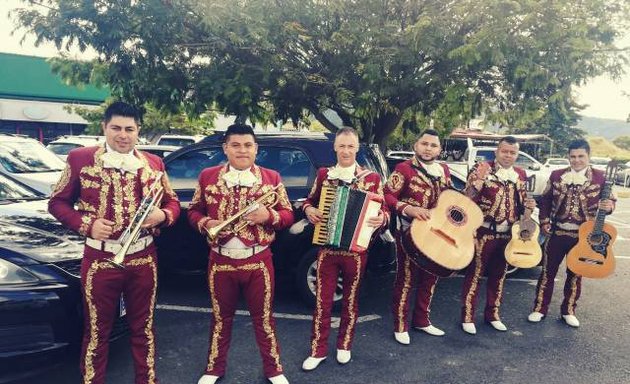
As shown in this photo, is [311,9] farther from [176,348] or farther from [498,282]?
[176,348]

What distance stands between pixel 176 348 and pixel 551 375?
2.96m

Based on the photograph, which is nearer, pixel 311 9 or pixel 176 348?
pixel 176 348

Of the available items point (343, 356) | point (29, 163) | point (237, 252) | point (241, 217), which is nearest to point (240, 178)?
point (241, 217)

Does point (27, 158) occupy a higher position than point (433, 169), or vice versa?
point (433, 169)

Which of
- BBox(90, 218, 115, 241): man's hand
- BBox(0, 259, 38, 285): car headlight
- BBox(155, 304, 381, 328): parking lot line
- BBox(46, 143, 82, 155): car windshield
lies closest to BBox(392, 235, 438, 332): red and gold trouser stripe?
BBox(155, 304, 381, 328): parking lot line

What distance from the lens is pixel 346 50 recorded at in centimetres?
588

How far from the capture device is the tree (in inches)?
196

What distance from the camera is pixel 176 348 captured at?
3633 millimetres

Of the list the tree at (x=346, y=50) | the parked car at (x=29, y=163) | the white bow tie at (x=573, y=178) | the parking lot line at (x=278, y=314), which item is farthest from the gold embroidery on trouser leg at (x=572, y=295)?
the parked car at (x=29, y=163)

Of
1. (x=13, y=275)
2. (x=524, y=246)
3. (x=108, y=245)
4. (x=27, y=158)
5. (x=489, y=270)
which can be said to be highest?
(x=27, y=158)

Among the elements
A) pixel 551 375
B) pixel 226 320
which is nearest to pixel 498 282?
pixel 551 375

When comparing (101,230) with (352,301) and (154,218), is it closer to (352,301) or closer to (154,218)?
(154,218)

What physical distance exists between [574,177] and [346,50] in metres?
3.19

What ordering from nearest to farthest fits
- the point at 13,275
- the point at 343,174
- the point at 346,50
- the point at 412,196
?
the point at 13,275 → the point at 343,174 → the point at 412,196 → the point at 346,50
